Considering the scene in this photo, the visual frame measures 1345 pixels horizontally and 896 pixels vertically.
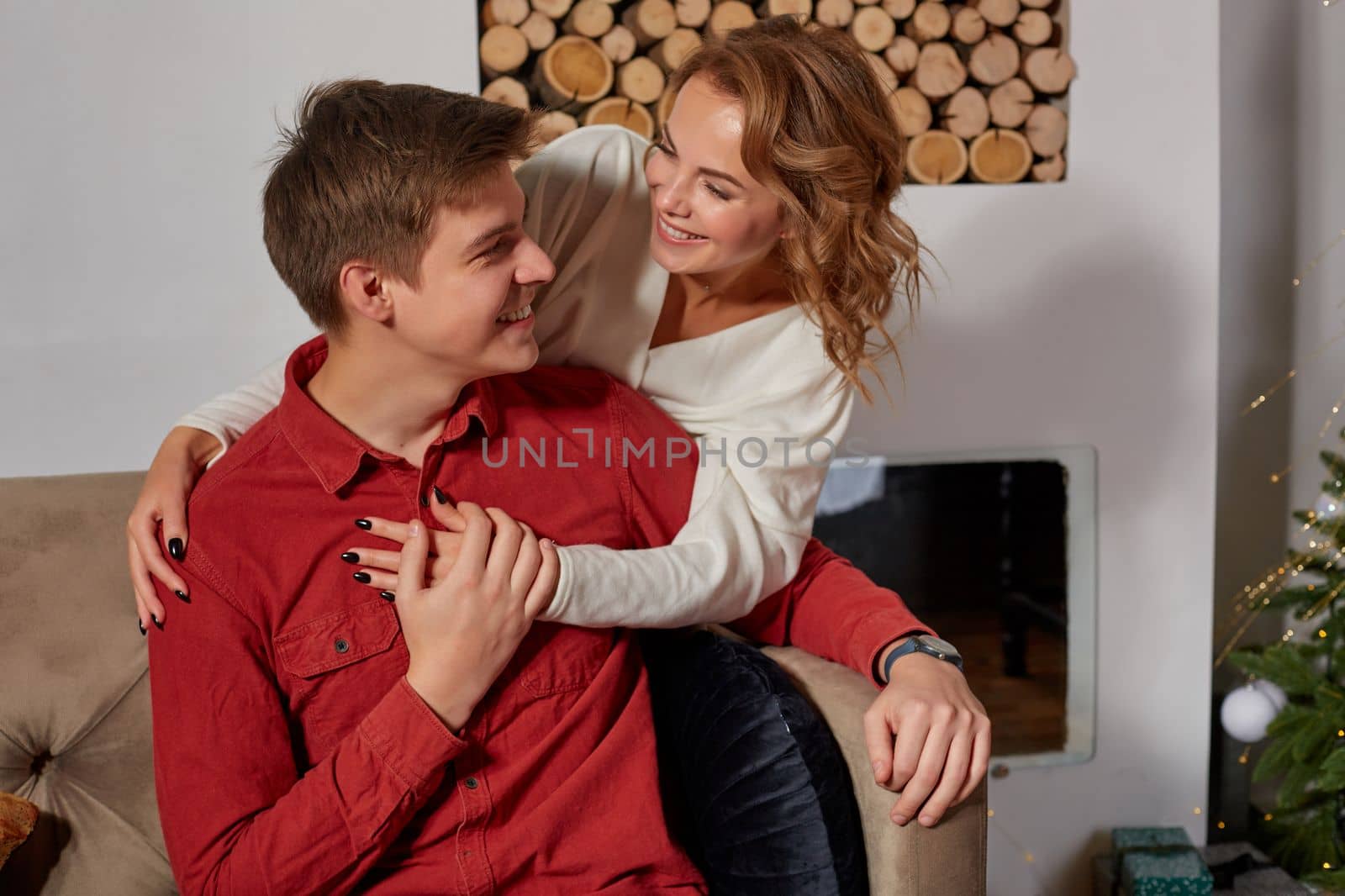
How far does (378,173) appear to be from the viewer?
112cm

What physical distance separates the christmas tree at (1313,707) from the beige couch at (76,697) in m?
1.23

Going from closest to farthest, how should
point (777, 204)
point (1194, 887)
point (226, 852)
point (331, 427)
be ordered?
point (226, 852)
point (331, 427)
point (777, 204)
point (1194, 887)

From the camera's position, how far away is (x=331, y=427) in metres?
1.19

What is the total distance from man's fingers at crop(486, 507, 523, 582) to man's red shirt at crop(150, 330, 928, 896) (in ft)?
0.31

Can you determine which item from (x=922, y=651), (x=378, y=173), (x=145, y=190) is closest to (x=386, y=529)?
(x=378, y=173)

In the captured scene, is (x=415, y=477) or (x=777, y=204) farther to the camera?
(x=777, y=204)

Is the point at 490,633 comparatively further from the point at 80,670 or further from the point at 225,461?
the point at 80,670

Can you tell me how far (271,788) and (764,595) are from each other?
617 mm

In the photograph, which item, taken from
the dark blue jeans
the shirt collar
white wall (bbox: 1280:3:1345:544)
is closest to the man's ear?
the shirt collar

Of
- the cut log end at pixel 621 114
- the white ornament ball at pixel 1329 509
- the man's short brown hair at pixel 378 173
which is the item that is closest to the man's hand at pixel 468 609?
the man's short brown hair at pixel 378 173

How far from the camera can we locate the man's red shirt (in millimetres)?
1092

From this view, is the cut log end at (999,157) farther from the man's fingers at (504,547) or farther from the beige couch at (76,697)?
the man's fingers at (504,547)

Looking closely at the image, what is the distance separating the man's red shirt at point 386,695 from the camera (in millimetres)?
1092

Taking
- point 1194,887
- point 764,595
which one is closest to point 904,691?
point 764,595
